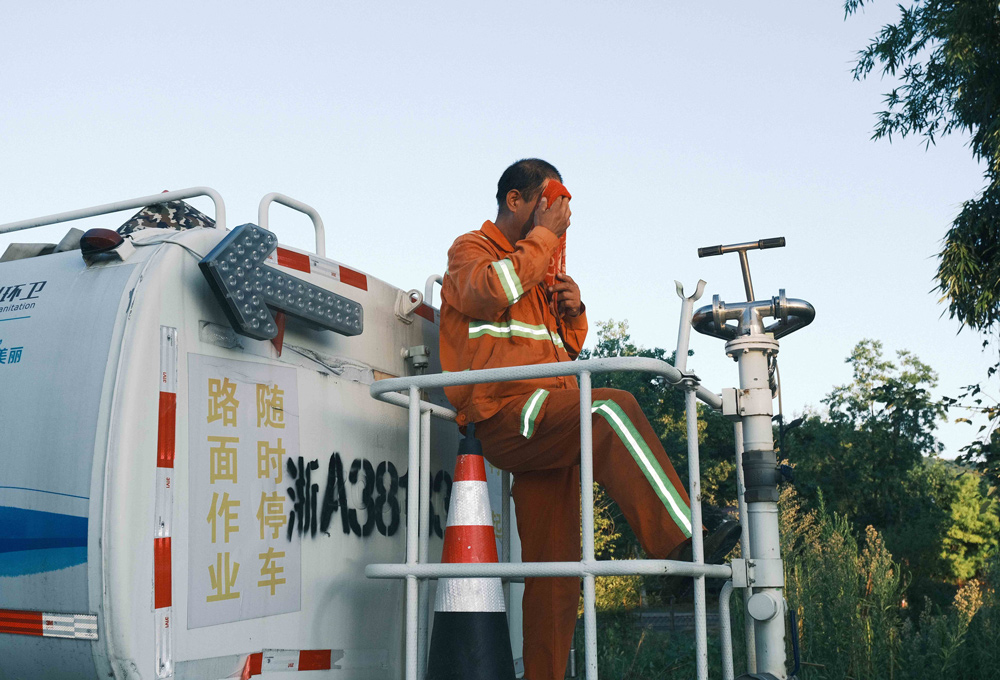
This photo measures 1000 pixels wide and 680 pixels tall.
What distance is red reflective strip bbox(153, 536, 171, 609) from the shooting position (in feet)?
7.67

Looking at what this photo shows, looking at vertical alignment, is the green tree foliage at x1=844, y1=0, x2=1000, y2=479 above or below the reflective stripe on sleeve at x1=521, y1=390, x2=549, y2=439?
above

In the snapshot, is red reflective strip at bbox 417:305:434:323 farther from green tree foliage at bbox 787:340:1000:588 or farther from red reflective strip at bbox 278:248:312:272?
green tree foliage at bbox 787:340:1000:588

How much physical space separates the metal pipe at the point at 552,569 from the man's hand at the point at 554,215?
4.36ft

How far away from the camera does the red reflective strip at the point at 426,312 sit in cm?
375

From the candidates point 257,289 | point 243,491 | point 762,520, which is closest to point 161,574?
point 243,491

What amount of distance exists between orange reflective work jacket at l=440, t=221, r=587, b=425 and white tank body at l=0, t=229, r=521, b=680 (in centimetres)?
46

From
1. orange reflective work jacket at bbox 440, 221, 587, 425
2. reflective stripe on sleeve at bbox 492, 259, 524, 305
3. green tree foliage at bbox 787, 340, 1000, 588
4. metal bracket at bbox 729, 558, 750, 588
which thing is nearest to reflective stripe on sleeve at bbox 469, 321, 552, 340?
orange reflective work jacket at bbox 440, 221, 587, 425

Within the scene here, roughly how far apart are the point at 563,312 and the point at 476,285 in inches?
29.0

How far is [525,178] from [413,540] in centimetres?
165

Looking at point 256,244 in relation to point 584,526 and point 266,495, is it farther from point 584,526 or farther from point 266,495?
point 584,526

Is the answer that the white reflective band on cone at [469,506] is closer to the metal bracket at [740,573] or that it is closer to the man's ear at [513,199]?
the metal bracket at [740,573]

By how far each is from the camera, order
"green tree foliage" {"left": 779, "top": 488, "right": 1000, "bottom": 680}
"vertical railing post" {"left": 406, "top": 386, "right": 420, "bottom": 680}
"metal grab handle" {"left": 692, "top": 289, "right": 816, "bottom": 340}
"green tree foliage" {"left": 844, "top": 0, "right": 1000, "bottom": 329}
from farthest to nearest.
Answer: "green tree foliage" {"left": 844, "top": 0, "right": 1000, "bottom": 329}
"green tree foliage" {"left": 779, "top": 488, "right": 1000, "bottom": 680}
"metal grab handle" {"left": 692, "top": 289, "right": 816, "bottom": 340}
"vertical railing post" {"left": 406, "top": 386, "right": 420, "bottom": 680}

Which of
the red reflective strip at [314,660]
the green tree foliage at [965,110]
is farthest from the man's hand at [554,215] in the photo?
the green tree foliage at [965,110]

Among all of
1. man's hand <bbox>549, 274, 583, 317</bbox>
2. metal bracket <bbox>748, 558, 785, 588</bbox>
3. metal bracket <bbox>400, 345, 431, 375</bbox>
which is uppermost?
man's hand <bbox>549, 274, 583, 317</bbox>
